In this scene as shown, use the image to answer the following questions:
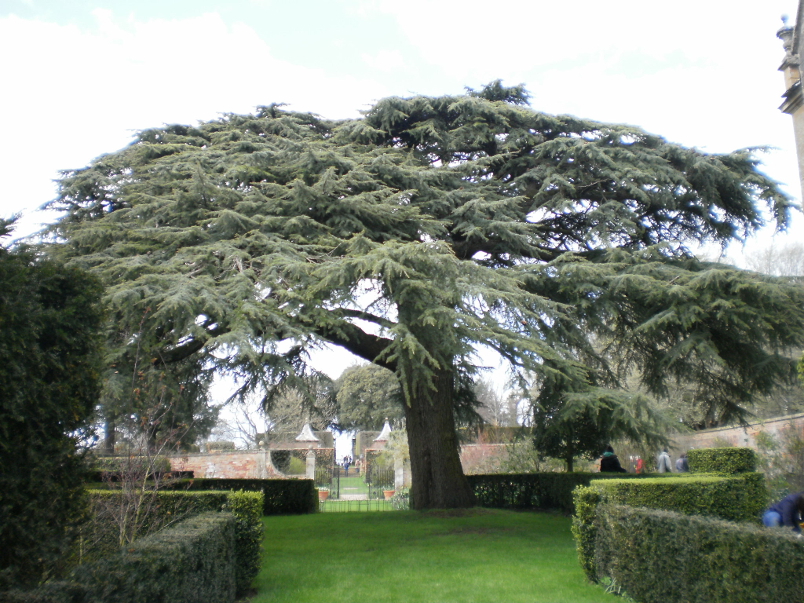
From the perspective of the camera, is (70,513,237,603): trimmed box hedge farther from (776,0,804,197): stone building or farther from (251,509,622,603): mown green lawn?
(776,0,804,197): stone building

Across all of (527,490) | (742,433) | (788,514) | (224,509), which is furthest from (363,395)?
(788,514)

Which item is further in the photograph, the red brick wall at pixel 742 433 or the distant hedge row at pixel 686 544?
the red brick wall at pixel 742 433

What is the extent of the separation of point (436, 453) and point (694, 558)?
8536 mm

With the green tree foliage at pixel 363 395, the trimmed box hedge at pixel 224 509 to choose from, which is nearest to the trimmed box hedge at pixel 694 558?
the trimmed box hedge at pixel 224 509

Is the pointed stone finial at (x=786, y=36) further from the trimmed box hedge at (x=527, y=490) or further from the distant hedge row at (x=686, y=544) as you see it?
the trimmed box hedge at (x=527, y=490)

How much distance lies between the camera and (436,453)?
1317 cm

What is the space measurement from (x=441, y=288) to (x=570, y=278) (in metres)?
3.31

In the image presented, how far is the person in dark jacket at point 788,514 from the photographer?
18.0 feet

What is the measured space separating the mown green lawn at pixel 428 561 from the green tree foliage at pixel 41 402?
321cm

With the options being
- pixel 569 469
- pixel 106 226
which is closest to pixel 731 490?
pixel 569 469

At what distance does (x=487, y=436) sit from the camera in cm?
2152

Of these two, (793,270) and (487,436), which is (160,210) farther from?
(793,270)

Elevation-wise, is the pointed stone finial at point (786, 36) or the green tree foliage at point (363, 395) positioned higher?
the pointed stone finial at point (786, 36)

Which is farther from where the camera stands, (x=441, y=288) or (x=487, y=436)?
(x=487, y=436)
